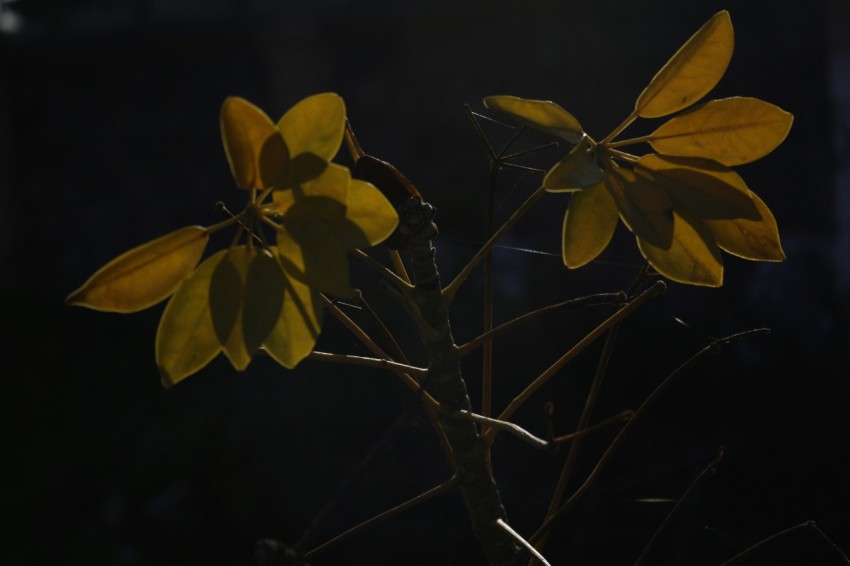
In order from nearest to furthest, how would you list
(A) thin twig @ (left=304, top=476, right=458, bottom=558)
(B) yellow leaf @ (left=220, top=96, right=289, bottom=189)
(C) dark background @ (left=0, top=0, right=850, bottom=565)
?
(B) yellow leaf @ (left=220, top=96, right=289, bottom=189) < (A) thin twig @ (left=304, top=476, right=458, bottom=558) < (C) dark background @ (left=0, top=0, right=850, bottom=565)

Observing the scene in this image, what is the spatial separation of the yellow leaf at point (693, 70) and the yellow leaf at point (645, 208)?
0.04 m

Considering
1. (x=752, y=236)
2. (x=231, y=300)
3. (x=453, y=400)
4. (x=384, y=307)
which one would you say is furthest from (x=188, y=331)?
(x=384, y=307)

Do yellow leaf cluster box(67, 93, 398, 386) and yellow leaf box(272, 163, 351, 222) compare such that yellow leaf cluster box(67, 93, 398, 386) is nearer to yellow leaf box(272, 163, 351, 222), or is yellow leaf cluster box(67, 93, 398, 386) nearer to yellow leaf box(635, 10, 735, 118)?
yellow leaf box(272, 163, 351, 222)

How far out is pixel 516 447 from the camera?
1661 millimetres

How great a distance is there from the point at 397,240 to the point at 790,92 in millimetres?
3639

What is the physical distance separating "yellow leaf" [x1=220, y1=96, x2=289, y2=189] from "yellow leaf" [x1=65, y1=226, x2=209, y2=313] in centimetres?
3

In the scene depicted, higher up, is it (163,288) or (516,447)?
(163,288)

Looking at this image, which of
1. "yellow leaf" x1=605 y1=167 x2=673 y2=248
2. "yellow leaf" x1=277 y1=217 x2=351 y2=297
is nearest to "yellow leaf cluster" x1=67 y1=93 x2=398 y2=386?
"yellow leaf" x1=277 y1=217 x2=351 y2=297

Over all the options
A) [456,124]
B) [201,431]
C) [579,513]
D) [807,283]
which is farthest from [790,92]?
[579,513]

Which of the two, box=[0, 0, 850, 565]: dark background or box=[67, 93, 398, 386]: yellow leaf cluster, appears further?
box=[0, 0, 850, 565]: dark background

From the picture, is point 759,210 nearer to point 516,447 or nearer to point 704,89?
point 704,89

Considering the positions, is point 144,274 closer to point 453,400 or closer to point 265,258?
point 265,258

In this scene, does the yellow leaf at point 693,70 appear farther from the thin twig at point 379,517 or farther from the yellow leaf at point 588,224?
the thin twig at point 379,517

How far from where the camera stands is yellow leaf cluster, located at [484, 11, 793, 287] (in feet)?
1.30
